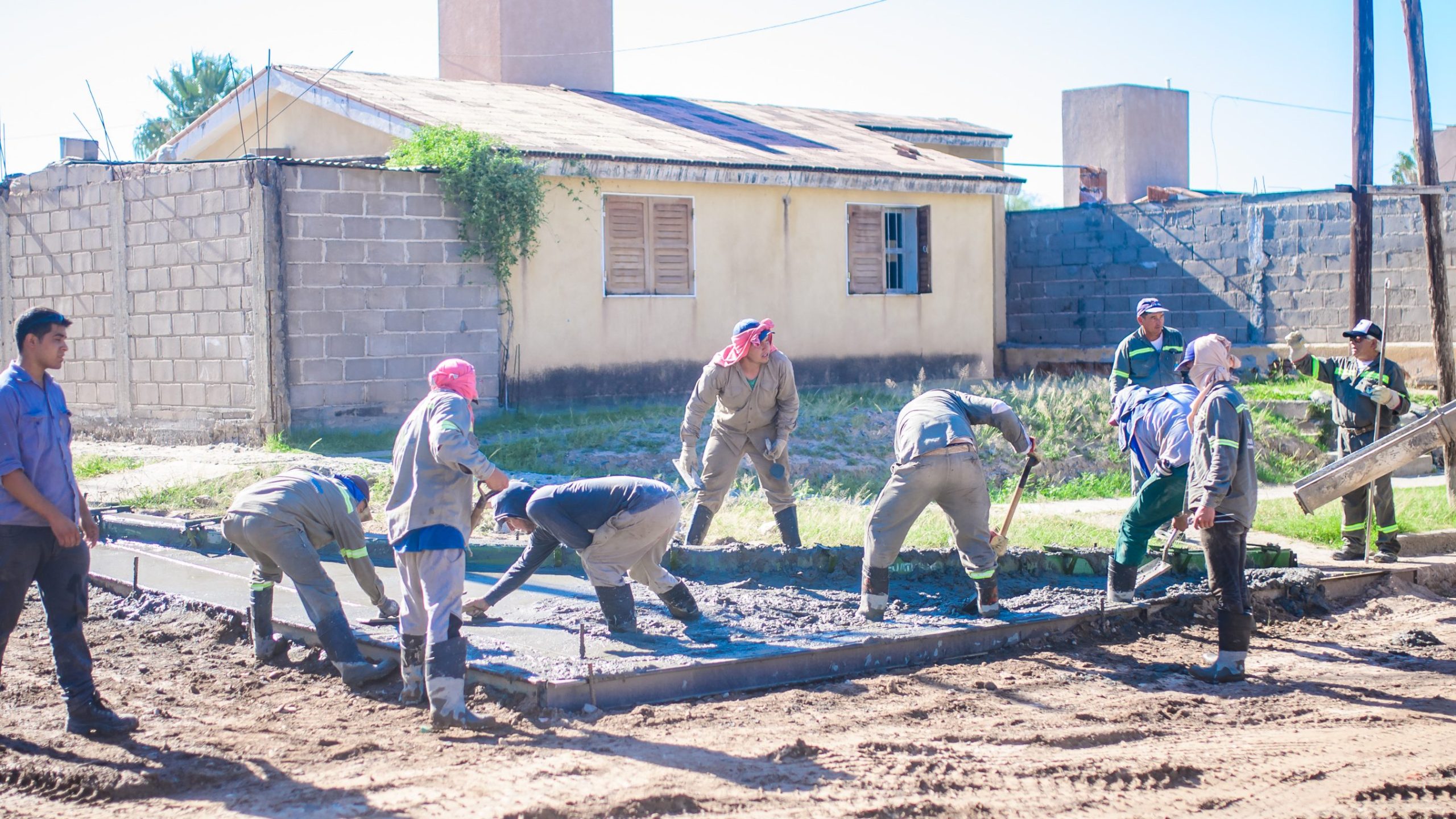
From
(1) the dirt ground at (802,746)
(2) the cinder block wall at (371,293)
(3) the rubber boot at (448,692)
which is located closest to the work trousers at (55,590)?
(1) the dirt ground at (802,746)

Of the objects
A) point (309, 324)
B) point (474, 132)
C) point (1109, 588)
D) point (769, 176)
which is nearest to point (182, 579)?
point (309, 324)

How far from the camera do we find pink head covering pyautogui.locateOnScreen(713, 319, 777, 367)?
856 centimetres

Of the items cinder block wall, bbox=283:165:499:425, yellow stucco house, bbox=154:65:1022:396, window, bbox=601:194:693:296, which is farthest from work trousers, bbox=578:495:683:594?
window, bbox=601:194:693:296

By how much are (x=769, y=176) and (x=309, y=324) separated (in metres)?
6.10

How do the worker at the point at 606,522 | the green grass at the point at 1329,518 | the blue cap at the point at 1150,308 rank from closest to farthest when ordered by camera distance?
the worker at the point at 606,522 < the blue cap at the point at 1150,308 < the green grass at the point at 1329,518

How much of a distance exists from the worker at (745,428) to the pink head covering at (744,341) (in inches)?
1.0

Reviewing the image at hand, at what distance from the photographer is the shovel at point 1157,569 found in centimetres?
766

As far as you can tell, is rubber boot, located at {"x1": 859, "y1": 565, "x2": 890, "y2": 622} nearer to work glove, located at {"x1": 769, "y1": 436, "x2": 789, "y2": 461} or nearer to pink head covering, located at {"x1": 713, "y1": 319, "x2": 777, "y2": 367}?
work glove, located at {"x1": 769, "y1": 436, "x2": 789, "y2": 461}

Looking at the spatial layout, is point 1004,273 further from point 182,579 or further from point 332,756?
point 332,756

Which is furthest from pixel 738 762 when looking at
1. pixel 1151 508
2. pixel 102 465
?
pixel 102 465

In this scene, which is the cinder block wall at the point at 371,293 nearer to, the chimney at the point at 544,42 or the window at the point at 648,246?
the window at the point at 648,246

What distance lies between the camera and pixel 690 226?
16.2 meters

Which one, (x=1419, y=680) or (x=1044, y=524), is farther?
(x=1044, y=524)

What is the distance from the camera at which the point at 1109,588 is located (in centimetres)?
755
